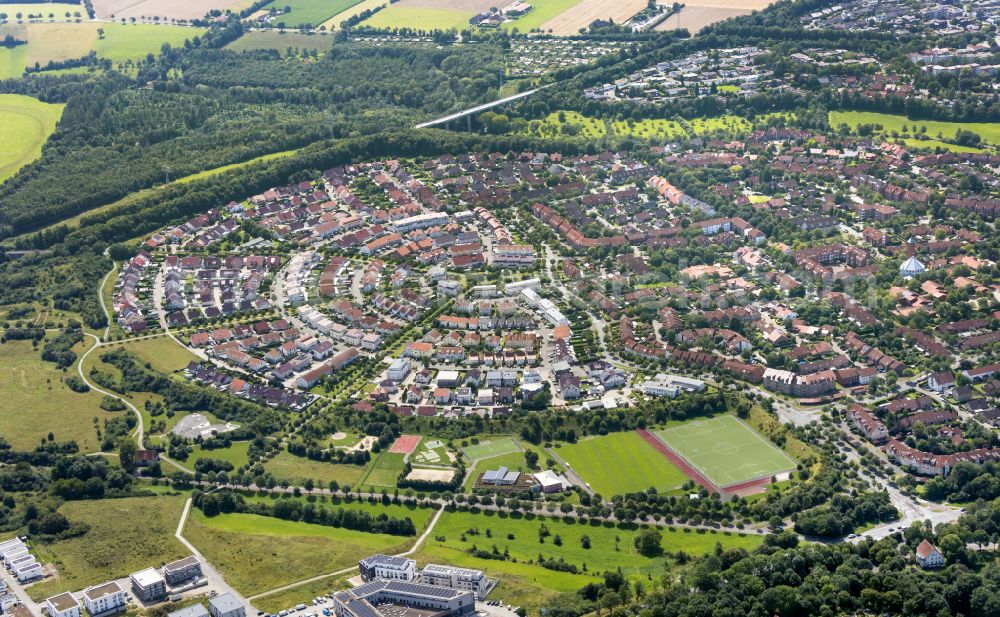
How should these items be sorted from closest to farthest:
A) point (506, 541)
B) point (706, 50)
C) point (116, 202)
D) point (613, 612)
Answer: point (613, 612)
point (506, 541)
point (116, 202)
point (706, 50)

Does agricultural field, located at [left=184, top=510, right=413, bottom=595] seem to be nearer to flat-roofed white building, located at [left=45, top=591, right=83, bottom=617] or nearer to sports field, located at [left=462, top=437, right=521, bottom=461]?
flat-roofed white building, located at [left=45, top=591, right=83, bottom=617]

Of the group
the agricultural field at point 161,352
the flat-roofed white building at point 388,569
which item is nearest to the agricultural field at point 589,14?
the agricultural field at point 161,352

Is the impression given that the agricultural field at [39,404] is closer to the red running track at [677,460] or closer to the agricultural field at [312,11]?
the red running track at [677,460]

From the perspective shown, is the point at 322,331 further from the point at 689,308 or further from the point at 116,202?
the point at 116,202

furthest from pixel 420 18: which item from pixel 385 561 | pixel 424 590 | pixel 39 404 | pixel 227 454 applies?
pixel 424 590

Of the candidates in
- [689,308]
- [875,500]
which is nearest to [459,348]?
[689,308]

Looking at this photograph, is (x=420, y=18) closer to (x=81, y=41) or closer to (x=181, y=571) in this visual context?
(x=81, y=41)
